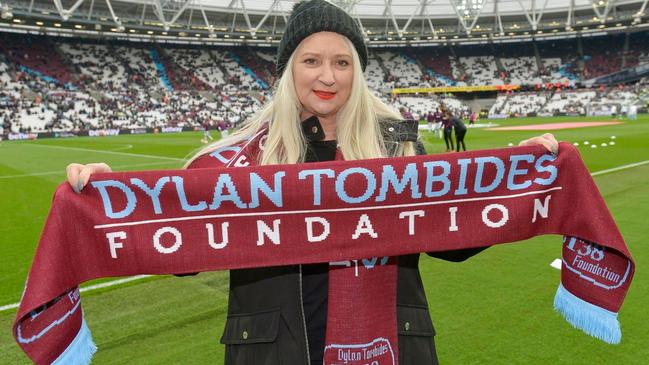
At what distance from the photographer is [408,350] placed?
2035 mm

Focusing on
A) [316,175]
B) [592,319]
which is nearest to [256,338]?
[316,175]

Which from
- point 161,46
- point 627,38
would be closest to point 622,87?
point 627,38

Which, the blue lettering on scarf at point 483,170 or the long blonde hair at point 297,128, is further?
the blue lettering on scarf at point 483,170

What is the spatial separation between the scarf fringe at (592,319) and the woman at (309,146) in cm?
58

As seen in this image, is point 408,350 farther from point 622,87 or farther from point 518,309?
point 622,87

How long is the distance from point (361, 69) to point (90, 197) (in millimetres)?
1340

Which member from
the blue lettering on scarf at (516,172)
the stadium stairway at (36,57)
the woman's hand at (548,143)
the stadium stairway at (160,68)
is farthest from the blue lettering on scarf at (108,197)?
the stadium stairway at (160,68)

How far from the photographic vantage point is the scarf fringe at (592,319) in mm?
2223

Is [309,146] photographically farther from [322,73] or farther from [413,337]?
[413,337]

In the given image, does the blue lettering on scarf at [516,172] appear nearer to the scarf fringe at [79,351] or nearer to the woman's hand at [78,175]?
the woman's hand at [78,175]

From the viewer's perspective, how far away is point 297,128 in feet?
7.20

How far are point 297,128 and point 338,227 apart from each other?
495mm

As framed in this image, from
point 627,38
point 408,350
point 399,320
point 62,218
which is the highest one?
point 627,38

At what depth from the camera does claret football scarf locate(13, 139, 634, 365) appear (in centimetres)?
197
